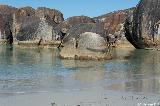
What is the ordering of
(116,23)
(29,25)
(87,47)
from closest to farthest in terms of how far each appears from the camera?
(87,47), (29,25), (116,23)

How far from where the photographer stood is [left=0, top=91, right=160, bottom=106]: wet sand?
1266cm

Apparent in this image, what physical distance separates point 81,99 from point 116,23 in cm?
6703

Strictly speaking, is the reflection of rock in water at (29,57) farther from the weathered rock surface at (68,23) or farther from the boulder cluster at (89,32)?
the weathered rock surface at (68,23)

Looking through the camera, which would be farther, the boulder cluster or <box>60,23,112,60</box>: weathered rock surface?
the boulder cluster

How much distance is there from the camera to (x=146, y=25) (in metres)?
58.7

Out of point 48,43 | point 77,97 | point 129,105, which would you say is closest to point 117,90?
point 77,97

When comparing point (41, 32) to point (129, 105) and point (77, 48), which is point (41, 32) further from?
point (129, 105)

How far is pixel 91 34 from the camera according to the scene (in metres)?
32.1

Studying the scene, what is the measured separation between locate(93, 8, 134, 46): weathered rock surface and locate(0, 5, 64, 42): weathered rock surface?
29.6ft

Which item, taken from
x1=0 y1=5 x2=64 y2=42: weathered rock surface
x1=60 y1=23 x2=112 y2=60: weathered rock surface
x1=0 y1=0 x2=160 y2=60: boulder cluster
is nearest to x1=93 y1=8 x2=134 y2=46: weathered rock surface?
x1=0 y1=0 x2=160 y2=60: boulder cluster

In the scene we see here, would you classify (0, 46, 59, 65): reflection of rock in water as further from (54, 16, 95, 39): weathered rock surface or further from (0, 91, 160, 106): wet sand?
(54, 16, 95, 39): weathered rock surface

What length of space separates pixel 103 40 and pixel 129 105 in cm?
2000

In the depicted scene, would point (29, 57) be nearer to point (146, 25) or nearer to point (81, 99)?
point (146, 25)

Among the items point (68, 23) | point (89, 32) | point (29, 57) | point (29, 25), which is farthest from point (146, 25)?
point (89, 32)
